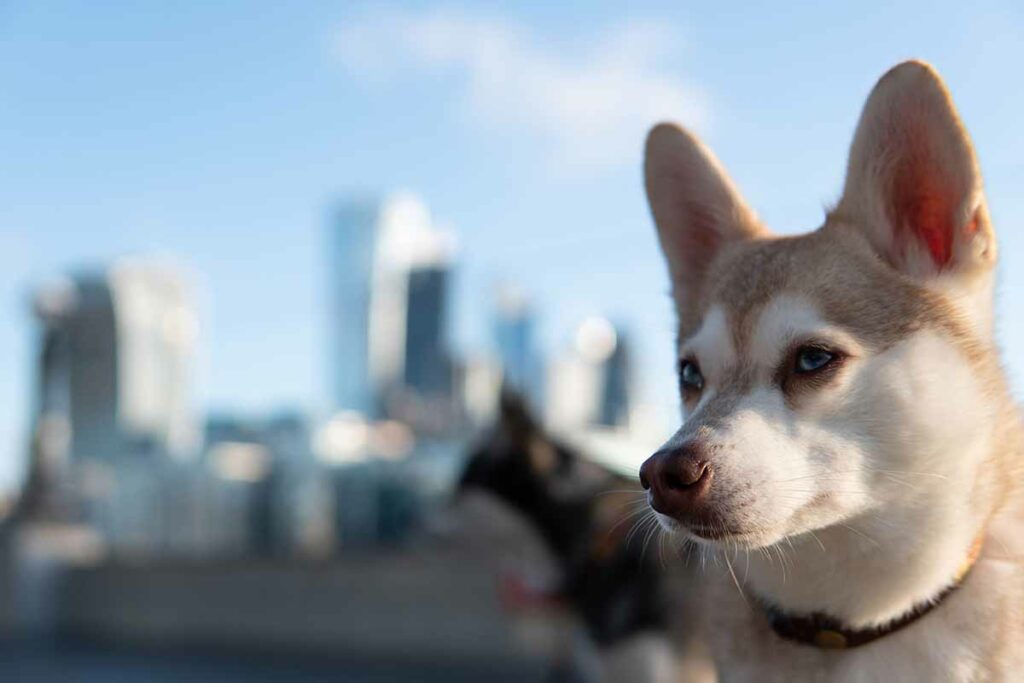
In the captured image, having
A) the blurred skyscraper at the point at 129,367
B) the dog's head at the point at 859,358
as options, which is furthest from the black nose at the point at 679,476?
the blurred skyscraper at the point at 129,367

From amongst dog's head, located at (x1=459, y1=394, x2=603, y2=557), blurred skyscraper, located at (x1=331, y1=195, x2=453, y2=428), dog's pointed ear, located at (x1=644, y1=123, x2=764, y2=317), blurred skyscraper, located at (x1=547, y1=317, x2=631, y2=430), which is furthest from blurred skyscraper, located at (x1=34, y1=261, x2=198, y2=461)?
dog's pointed ear, located at (x1=644, y1=123, x2=764, y2=317)

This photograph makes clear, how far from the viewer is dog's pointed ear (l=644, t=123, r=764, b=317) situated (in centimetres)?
195

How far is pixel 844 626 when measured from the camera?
1510 mm

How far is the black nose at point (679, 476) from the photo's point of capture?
55.5 inches

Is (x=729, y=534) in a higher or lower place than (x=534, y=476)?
higher

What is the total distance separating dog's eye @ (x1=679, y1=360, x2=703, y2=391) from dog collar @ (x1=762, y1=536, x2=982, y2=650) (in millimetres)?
386

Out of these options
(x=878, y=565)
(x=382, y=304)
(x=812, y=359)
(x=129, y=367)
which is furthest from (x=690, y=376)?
(x=382, y=304)

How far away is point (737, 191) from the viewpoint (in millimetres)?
1966

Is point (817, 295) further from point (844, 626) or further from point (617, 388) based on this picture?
point (617, 388)

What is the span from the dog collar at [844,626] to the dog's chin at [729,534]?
17cm

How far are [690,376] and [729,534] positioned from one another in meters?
0.36

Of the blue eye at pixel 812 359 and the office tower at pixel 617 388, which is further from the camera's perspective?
the office tower at pixel 617 388

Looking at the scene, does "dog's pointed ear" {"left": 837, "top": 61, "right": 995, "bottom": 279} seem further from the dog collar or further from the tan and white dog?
the dog collar

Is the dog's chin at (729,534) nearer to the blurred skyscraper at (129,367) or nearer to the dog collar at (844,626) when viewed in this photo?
the dog collar at (844,626)
